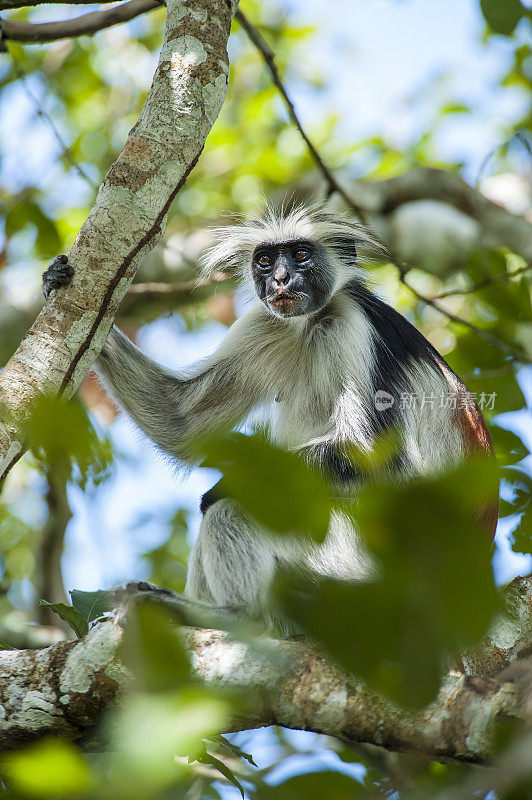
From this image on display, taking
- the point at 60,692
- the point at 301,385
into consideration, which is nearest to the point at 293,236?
the point at 301,385

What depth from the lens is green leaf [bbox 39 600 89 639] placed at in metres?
3.20

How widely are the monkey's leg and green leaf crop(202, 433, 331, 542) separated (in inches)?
111

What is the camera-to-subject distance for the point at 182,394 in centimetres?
508

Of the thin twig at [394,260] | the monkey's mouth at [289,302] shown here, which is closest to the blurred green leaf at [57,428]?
the thin twig at [394,260]

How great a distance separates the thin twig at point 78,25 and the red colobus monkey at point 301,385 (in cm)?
161

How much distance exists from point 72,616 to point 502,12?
2858mm

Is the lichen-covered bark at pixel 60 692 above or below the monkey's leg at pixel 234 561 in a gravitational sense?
below

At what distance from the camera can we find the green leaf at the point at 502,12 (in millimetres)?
2883

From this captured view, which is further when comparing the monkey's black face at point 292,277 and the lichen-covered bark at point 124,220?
the monkey's black face at point 292,277

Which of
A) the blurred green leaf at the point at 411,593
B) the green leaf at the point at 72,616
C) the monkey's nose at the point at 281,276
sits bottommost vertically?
the blurred green leaf at the point at 411,593

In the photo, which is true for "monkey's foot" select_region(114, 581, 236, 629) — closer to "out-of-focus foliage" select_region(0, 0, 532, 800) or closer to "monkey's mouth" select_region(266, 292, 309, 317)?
"out-of-focus foliage" select_region(0, 0, 532, 800)

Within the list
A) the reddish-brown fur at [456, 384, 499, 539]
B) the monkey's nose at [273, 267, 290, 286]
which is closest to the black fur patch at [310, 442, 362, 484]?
the reddish-brown fur at [456, 384, 499, 539]

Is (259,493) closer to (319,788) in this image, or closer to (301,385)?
(319,788)

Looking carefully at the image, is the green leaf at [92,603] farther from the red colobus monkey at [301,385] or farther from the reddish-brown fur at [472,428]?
the reddish-brown fur at [472,428]
